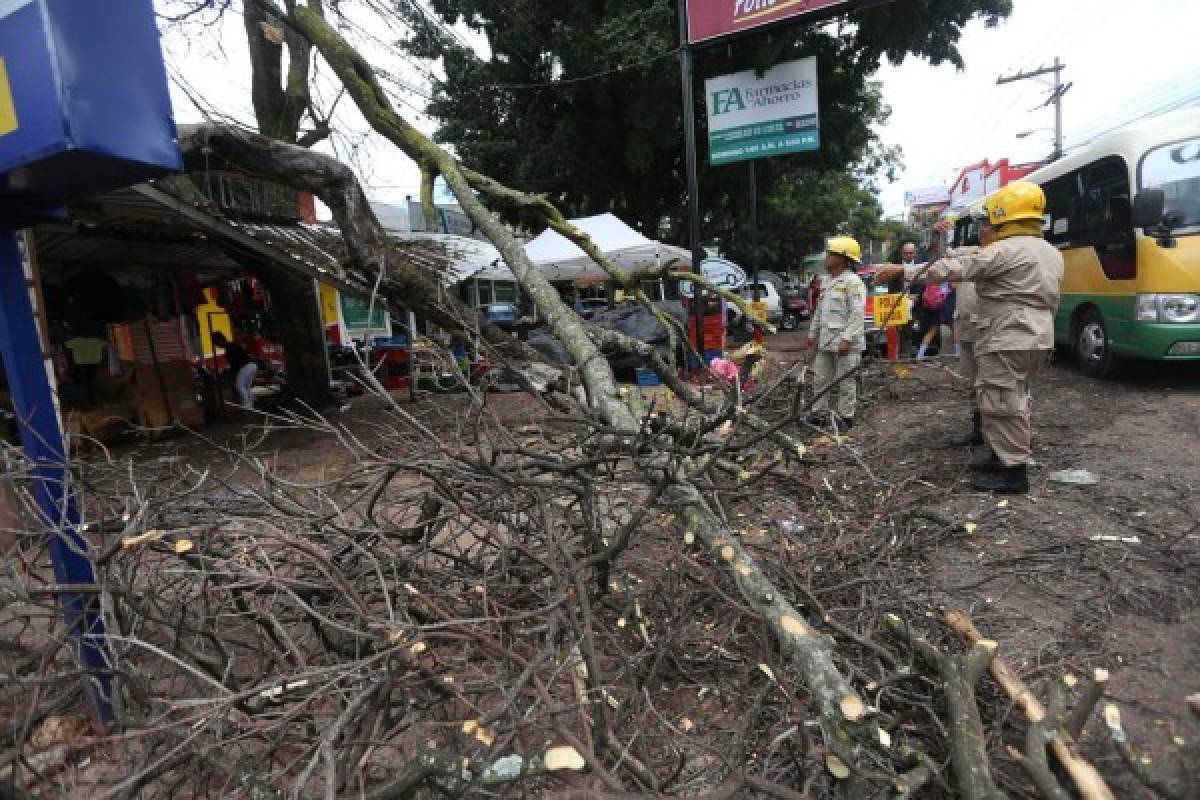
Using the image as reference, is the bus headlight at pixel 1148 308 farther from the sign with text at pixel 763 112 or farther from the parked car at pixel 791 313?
the parked car at pixel 791 313

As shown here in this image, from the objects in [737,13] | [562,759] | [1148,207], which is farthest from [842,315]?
[562,759]

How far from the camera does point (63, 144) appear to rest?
1686 mm

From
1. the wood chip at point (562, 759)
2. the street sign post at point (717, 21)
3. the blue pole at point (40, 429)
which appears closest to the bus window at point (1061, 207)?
the street sign post at point (717, 21)

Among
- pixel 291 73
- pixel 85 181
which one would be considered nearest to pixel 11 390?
pixel 85 181

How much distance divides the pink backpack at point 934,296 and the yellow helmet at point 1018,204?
4.16 metres

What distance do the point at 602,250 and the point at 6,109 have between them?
8782 mm

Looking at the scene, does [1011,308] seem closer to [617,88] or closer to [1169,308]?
[1169,308]

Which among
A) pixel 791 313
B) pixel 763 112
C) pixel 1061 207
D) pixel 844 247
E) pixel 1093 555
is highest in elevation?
pixel 763 112

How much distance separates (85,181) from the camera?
6.68 ft

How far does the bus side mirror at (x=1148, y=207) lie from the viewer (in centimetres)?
508

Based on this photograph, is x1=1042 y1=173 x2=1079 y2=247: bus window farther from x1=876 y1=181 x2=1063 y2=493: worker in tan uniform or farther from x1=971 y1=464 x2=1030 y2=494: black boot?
x1=971 y1=464 x2=1030 y2=494: black boot

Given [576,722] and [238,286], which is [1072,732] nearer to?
[576,722]

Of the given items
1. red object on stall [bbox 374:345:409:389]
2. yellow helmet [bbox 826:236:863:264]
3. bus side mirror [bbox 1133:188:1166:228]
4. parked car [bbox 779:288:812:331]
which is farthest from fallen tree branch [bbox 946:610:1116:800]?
parked car [bbox 779:288:812:331]

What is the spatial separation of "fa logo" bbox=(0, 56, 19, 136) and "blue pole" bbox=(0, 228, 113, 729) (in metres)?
0.60
